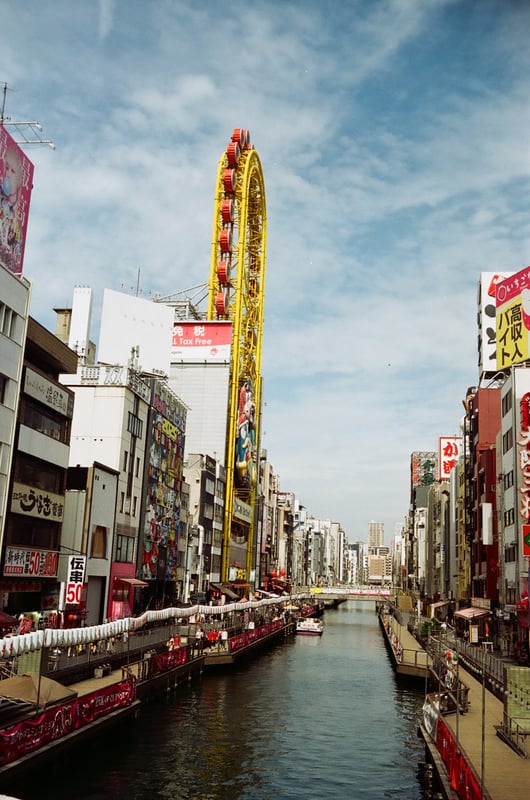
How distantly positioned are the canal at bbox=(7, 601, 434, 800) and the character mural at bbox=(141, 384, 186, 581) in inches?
680

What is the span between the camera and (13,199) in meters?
47.3

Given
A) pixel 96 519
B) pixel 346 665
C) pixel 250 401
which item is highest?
pixel 250 401

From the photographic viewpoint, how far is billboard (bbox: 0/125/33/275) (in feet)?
151

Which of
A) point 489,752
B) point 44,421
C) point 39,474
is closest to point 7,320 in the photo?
point 44,421

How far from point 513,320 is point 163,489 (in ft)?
122

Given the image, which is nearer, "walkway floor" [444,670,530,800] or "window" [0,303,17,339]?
"walkway floor" [444,670,530,800]

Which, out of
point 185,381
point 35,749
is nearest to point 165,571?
point 185,381

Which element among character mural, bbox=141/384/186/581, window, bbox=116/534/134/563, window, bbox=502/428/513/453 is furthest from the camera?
character mural, bbox=141/384/186/581

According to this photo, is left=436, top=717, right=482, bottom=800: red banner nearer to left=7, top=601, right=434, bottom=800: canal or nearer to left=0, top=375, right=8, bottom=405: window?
left=7, top=601, right=434, bottom=800: canal

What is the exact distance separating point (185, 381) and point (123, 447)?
1969 inches

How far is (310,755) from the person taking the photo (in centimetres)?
3594

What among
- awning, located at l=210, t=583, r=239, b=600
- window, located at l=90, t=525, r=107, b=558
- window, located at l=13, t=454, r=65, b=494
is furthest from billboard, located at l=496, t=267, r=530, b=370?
awning, located at l=210, t=583, r=239, b=600

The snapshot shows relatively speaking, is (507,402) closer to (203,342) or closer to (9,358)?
(9,358)

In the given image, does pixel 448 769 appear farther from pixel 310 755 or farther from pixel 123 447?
pixel 123 447
